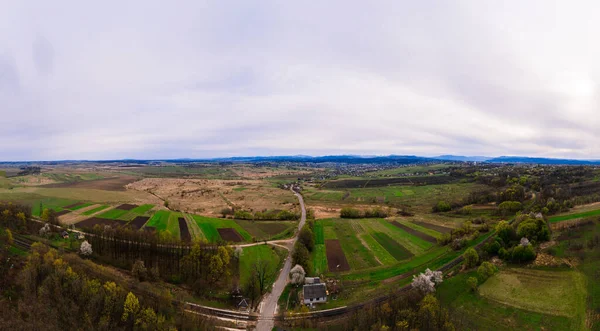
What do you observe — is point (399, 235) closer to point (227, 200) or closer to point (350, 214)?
point (350, 214)

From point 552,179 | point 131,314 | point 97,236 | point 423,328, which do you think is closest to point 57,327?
point 131,314

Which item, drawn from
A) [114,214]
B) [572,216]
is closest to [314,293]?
[114,214]

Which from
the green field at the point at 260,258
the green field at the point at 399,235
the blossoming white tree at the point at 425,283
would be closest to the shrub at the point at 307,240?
the green field at the point at 260,258

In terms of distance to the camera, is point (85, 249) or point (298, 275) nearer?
point (298, 275)

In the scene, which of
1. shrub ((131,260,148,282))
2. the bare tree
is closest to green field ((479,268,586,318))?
the bare tree

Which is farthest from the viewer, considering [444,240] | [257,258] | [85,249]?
[444,240]

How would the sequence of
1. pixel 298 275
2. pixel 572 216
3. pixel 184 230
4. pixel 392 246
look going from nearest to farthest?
1. pixel 298 275
2. pixel 392 246
3. pixel 572 216
4. pixel 184 230

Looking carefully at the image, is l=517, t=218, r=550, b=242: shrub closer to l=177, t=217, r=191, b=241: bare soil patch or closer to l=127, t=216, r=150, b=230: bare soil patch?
l=177, t=217, r=191, b=241: bare soil patch

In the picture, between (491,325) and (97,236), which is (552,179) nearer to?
(491,325)
